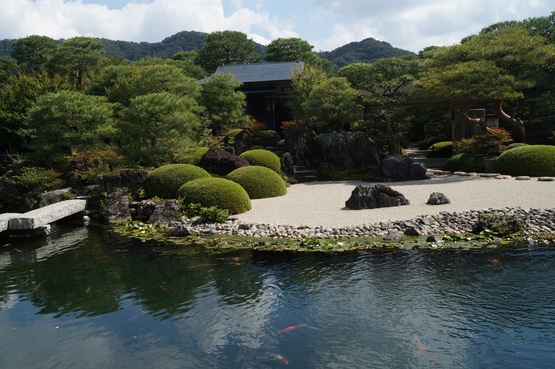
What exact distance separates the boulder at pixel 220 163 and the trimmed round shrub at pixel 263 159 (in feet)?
4.05

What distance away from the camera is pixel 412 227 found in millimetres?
11195

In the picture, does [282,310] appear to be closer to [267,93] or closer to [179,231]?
[179,231]

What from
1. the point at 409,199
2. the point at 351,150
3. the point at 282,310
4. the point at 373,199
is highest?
the point at 351,150

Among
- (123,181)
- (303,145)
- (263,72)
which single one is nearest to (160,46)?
(263,72)

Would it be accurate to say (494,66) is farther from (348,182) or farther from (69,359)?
(69,359)

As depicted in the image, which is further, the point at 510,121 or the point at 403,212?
the point at 510,121

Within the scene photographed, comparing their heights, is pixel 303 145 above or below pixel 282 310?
above

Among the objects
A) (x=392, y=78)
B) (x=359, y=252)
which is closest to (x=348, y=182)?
(x=392, y=78)

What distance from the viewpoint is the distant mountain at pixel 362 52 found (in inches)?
4063

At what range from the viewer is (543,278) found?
26.9 feet

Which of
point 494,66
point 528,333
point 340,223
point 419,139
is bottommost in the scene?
point 528,333

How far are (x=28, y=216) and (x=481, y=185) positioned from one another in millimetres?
14794

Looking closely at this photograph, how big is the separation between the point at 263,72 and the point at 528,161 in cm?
2004

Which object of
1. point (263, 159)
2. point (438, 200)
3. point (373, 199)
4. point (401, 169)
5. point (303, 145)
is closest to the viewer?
point (438, 200)
